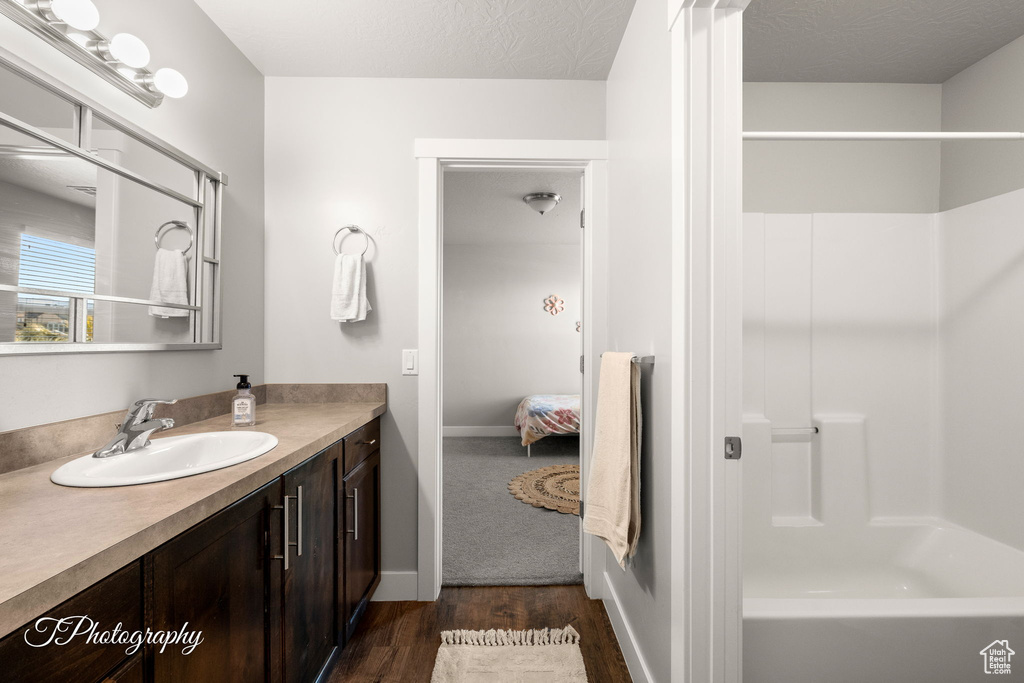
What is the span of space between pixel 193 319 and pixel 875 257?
2672 mm

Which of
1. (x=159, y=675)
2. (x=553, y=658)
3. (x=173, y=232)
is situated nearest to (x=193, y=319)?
(x=173, y=232)

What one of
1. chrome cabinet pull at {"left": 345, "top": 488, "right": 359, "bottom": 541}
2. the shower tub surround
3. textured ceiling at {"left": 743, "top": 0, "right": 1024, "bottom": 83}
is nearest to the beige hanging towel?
the shower tub surround

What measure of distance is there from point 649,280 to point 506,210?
3.07 meters

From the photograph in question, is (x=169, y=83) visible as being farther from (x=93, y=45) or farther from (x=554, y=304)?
(x=554, y=304)

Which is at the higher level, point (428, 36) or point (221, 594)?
point (428, 36)

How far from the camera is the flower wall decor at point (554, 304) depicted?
5707 millimetres

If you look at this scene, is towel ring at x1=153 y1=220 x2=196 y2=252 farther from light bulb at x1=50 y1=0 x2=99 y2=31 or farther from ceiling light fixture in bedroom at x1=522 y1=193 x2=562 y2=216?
ceiling light fixture in bedroom at x1=522 y1=193 x2=562 y2=216

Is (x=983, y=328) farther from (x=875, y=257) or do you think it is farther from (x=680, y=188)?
(x=680, y=188)

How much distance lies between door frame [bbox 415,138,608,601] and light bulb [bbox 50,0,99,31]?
1.15 meters

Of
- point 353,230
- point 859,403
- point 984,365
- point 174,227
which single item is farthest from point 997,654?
point 174,227

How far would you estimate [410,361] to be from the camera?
2.17m

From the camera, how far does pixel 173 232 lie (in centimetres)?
160

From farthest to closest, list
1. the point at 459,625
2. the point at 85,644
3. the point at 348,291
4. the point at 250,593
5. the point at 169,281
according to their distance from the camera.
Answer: the point at 348,291
the point at 459,625
the point at 169,281
the point at 250,593
the point at 85,644

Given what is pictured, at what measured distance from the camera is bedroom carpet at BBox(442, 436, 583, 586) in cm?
234
